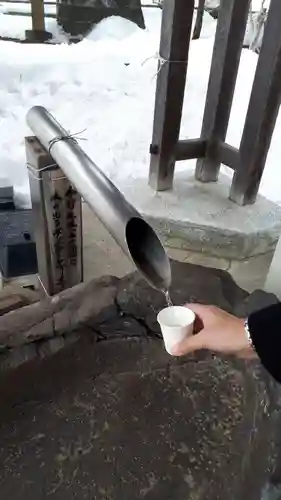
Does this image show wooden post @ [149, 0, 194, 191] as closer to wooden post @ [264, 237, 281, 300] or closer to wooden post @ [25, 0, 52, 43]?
wooden post @ [264, 237, 281, 300]

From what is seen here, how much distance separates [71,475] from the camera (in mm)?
1551

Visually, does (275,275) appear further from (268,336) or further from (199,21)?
(199,21)

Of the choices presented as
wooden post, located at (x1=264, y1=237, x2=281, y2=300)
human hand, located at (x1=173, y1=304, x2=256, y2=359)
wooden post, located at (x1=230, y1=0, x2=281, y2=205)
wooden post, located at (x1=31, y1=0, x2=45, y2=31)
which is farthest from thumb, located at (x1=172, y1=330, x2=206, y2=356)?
wooden post, located at (x1=31, y1=0, x2=45, y2=31)

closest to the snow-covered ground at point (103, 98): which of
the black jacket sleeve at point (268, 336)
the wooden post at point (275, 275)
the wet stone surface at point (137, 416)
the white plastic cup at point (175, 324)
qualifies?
the wooden post at point (275, 275)

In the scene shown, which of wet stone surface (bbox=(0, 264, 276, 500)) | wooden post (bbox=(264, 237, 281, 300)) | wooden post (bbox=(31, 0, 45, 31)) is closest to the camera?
wet stone surface (bbox=(0, 264, 276, 500))

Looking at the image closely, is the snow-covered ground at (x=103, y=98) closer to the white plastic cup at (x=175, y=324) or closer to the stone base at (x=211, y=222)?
the stone base at (x=211, y=222)

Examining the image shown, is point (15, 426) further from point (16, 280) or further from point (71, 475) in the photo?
point (16, 280)

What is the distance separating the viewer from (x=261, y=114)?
208 cm

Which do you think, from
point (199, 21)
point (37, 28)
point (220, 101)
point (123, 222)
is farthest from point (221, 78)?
point (37, 28)

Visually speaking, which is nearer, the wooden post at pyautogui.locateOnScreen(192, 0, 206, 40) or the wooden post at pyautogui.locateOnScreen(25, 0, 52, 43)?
the wooden post at pyautogui.locateOnScreen(25, 0, 52, 43)

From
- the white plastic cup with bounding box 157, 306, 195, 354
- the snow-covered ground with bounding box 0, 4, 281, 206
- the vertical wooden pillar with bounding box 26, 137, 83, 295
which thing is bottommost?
the snow-covered ground with bounding box 0, 4, 281, 206

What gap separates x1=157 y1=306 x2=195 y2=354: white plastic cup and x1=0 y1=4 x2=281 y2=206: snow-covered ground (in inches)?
64.3

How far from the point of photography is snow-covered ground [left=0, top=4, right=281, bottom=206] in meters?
3.34

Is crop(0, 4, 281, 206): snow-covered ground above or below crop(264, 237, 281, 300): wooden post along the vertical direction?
Result: below
